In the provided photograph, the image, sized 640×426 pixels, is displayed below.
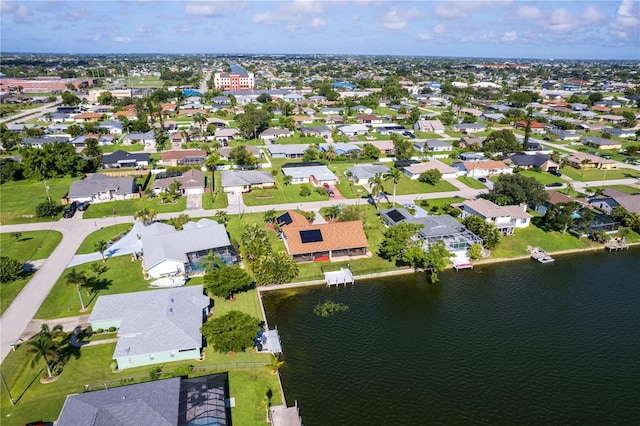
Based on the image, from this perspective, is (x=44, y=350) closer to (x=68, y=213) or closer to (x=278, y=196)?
(x=68, y=213)

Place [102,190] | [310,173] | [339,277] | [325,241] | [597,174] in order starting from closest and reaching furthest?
1. [339,277]
2. [325,241]
3. [102,190]
4. [310,173]
5. [597,174]

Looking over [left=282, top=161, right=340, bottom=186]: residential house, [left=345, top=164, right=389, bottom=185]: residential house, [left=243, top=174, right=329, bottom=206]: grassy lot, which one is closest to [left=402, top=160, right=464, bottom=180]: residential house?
[left=345, top=164, right=389, bottom=185]: residential house

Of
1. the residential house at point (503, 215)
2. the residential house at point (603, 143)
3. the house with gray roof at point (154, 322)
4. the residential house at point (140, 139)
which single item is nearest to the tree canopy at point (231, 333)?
the house with gray roof at point (154, 322)

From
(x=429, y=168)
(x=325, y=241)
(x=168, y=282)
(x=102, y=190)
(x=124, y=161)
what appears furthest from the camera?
(x=124, y=161)

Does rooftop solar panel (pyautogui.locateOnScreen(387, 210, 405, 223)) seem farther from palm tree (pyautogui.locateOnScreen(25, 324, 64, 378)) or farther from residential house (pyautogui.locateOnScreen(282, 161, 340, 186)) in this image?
palm tree (pyautogui.locateOnScreen(25, 324, 64, 378))

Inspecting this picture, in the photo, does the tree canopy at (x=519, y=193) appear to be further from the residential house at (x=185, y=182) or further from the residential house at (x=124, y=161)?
the residential house at (x=124, y=161)

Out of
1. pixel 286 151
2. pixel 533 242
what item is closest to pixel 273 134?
pixel 286 151
